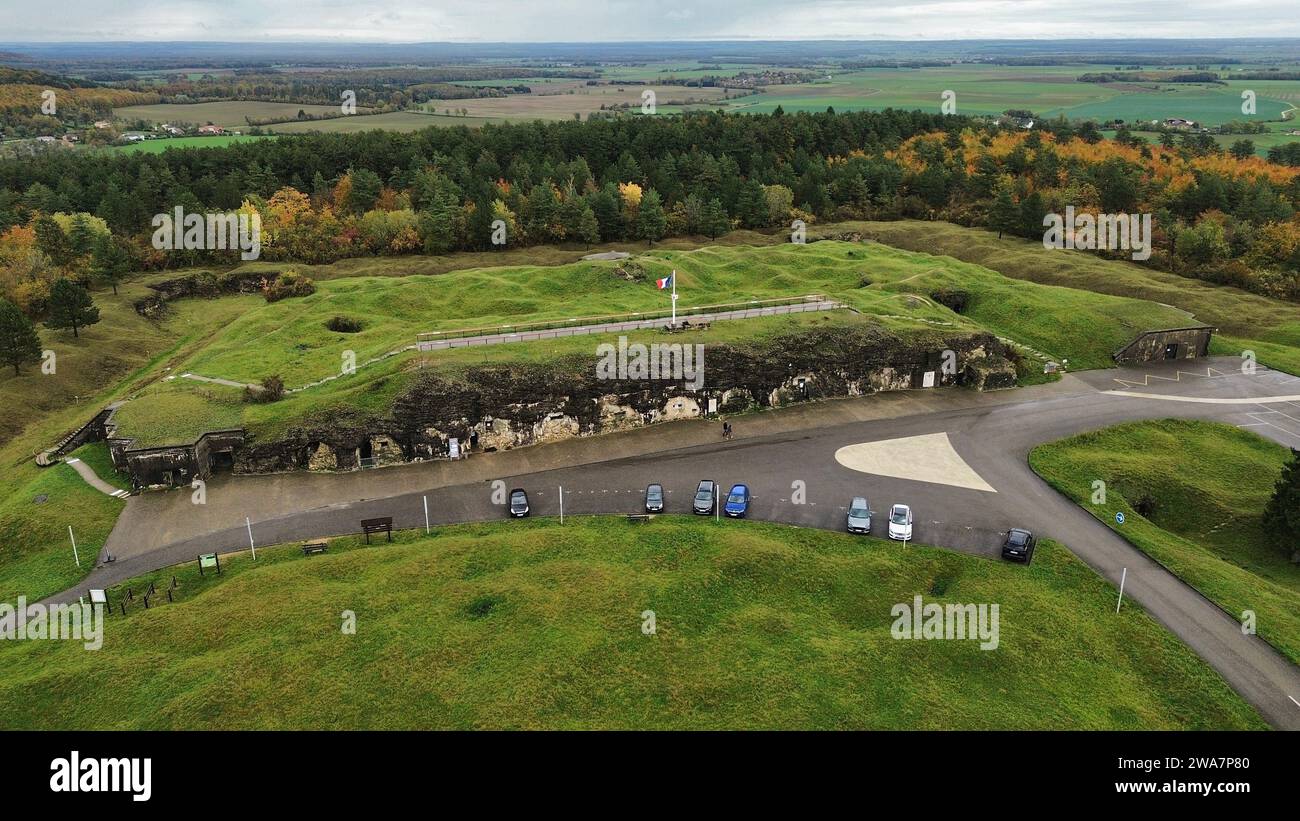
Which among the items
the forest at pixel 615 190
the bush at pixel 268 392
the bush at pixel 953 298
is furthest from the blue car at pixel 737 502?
the forest at pixel 615 190

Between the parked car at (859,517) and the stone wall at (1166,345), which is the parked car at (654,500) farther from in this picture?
the stone wall at (1166,345)

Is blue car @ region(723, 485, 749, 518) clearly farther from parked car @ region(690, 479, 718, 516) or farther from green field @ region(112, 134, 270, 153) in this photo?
green field @ region(112, 134, 270, 153)

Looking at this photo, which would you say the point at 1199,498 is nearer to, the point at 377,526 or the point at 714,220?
the point at 377,526

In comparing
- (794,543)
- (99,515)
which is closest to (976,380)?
(794,543)

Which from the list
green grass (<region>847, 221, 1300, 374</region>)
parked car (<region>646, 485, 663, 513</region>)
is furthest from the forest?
parked car (<region>646, 485, 663, 513</region>)
